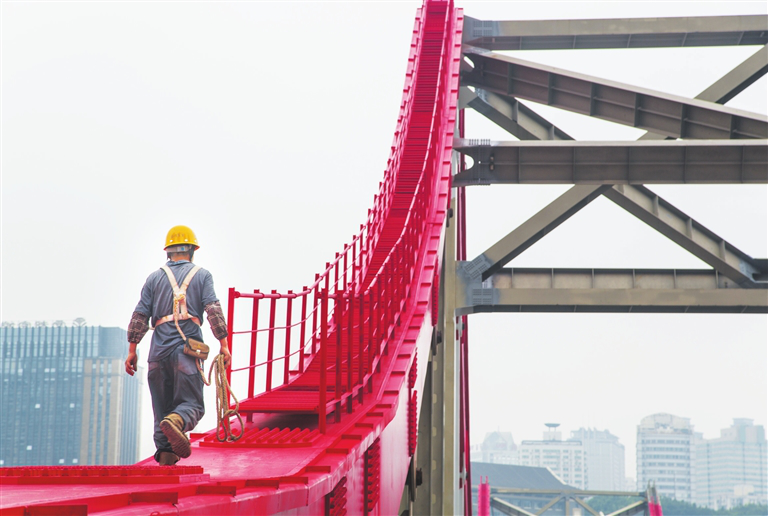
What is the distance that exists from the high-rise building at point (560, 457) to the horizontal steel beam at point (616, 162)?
146 metres

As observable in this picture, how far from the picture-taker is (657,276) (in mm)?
16672

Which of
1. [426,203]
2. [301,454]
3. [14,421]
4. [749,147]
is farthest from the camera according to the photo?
[14,421]

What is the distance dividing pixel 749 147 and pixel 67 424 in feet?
433

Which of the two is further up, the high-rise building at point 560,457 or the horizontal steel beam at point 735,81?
the horizontal steel beam at point 735,81

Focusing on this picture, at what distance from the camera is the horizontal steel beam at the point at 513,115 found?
18.5m

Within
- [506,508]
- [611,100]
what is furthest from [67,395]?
[611,100]

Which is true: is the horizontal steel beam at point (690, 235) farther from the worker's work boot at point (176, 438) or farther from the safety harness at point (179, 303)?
the worker's work boot at point (176, 438)

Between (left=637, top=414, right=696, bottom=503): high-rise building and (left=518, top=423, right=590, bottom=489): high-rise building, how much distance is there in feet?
33.4

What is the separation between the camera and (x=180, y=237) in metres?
6.92

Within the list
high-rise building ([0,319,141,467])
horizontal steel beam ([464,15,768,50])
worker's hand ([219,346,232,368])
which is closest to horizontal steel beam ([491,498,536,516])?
horizontal steel beam ([464,15,768,50])

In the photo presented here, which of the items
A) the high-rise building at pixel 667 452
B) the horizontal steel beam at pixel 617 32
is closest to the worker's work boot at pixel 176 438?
the horizontal steel beam at pixel 617 32

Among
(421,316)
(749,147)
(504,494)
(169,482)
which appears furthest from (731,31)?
(504,494)

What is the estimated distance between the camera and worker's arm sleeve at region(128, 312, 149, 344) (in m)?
6.68

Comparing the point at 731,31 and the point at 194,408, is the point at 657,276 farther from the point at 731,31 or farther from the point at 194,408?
the point at 194,408
